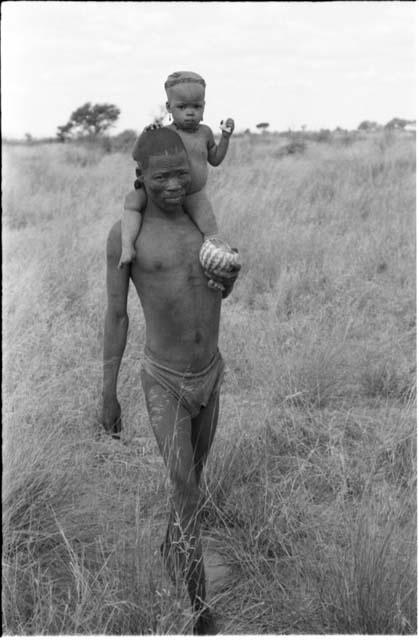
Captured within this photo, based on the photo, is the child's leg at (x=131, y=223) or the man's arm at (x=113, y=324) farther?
the man's arm at (x=113, y=324)

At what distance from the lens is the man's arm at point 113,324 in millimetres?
2602

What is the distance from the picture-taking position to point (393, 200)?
31.4ft

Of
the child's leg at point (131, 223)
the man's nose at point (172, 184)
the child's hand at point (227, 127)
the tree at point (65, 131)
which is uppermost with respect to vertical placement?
the tree at point (65, 131)

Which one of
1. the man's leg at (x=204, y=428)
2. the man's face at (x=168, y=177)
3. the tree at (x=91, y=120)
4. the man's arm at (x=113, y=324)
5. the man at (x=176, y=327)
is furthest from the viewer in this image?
the tree at (x=91, y=120)

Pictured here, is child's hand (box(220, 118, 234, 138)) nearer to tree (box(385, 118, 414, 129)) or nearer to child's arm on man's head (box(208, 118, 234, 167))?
child's arm on man's head (box(208, 118, 234, 167))

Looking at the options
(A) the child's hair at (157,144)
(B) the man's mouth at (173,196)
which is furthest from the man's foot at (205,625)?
(A) the child's hair at (157,144)

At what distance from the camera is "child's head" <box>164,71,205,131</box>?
2.53 meters

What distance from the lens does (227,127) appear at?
9.16 ft

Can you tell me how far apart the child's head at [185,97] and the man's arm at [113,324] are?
0.44 meters

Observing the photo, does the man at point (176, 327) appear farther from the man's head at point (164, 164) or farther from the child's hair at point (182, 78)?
the child's hair at point (182, 78)

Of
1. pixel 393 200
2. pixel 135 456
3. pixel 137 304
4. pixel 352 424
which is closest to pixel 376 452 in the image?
pixel 352 424

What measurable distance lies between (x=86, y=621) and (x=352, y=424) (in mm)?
2332

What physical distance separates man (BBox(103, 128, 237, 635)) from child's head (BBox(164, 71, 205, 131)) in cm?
21

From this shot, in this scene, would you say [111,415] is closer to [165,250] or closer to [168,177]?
[165,250]
